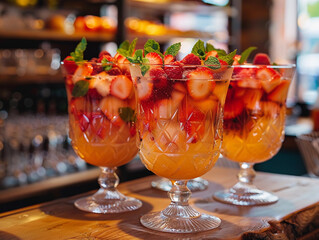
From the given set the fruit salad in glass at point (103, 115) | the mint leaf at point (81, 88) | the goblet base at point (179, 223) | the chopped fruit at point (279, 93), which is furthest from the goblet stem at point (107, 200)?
the chopped fruit at point (279, 93)

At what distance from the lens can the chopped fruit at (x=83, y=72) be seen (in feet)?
3.91

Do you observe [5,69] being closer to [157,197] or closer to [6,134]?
[6,134]

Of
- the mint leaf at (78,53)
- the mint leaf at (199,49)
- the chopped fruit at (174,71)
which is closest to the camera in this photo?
the chopped fruit at (174,71)

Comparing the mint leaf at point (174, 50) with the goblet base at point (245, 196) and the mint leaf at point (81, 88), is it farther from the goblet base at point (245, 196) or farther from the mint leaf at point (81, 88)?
the goblet base at point (245, 196)

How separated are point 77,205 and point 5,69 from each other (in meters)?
1.93

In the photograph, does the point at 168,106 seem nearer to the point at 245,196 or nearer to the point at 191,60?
the point at 191,60

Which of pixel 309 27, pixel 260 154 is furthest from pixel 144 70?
pixel 309 27

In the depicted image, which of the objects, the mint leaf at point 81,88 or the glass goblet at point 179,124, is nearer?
the glass goblet at point 179,124

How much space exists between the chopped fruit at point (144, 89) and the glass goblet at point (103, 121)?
0.12 m

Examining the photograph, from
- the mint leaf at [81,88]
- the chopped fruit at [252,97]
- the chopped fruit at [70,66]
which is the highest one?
the chopped fruit at [70,66]

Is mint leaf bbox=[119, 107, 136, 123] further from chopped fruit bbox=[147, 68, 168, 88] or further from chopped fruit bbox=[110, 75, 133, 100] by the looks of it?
chopped fruit bbox=[147, 68, 168, 88]

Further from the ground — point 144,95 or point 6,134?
point 144,95

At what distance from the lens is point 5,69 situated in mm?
2955

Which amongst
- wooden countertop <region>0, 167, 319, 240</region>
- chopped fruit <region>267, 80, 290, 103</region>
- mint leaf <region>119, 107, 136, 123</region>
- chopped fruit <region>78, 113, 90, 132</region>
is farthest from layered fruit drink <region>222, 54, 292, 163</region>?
chopped fruit <region>78, 113, 90, 132</region>
